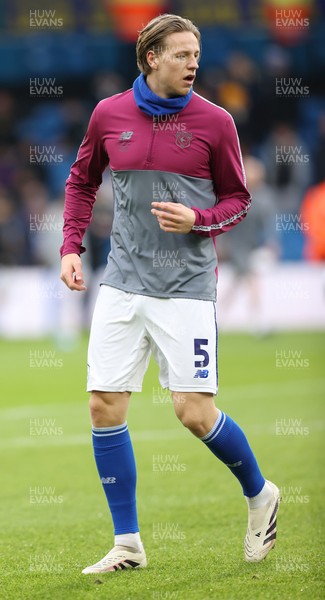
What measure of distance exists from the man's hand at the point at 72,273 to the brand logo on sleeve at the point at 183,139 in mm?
742

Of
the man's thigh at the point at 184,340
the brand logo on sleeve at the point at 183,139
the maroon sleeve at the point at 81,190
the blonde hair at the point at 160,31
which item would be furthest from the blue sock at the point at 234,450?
the blonde hair at the point at 160,31

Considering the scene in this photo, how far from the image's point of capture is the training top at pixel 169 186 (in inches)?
211

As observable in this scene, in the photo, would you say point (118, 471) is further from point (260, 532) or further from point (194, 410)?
point (260, 532)

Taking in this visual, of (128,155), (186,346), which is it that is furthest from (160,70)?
(186,346)

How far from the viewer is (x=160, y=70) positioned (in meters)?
5.39

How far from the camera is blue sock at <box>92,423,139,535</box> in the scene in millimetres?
5504

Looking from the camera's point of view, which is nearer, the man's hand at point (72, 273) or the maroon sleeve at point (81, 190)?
the man's hand at point (72, 273)

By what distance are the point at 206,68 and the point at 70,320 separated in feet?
24.9

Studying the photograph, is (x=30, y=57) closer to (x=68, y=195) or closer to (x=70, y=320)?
(x=70, y=320)

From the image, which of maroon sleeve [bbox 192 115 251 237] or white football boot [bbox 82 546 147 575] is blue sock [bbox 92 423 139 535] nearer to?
white football boot [bbox 82 546 147 575]

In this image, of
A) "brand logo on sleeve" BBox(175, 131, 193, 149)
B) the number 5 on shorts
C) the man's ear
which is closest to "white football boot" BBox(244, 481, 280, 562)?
the number 5 on shorts

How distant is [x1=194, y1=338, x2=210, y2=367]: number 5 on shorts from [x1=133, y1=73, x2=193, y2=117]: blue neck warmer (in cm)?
102

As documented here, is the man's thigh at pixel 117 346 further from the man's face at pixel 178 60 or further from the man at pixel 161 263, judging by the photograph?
the man's face at pixel 178 60

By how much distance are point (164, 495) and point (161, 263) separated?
2.45 meters
